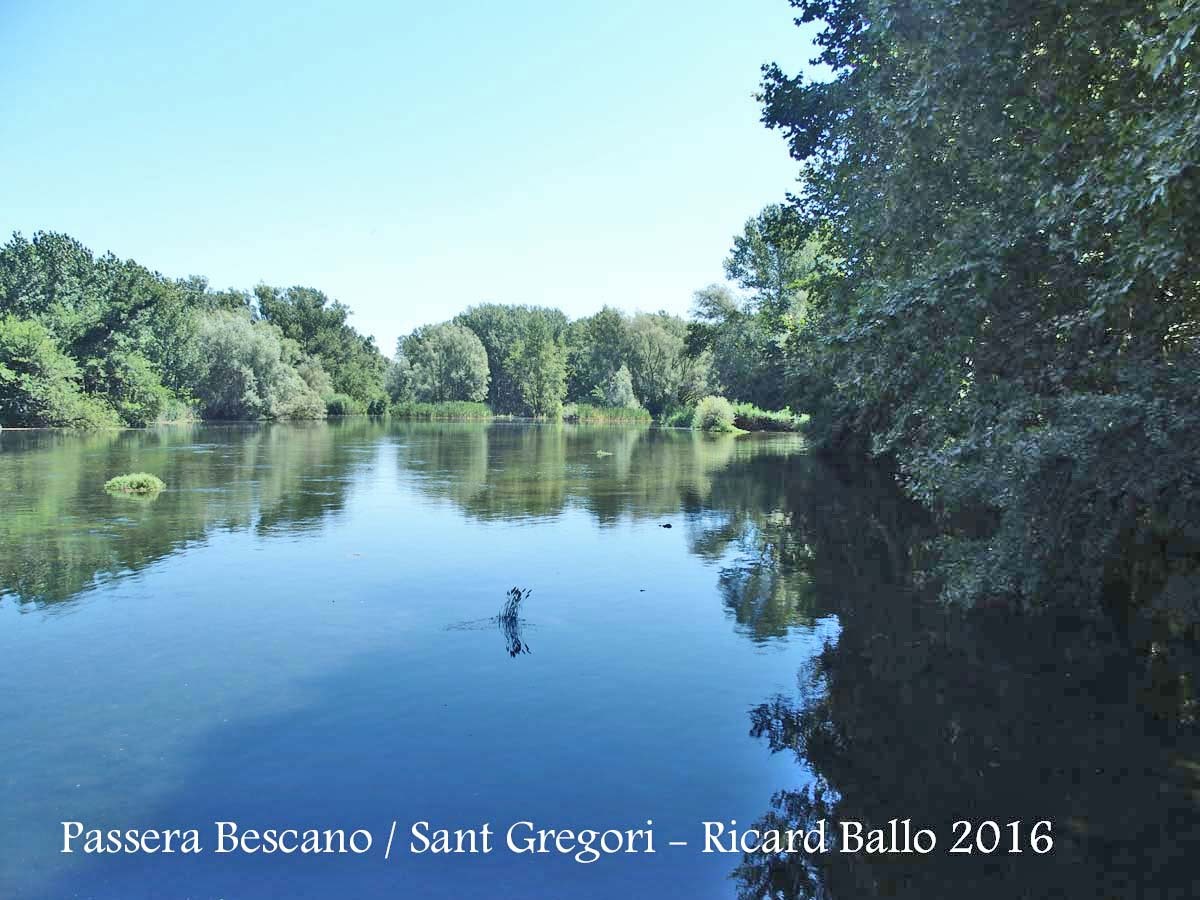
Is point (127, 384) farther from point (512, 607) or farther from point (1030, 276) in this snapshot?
point (1030, 276)

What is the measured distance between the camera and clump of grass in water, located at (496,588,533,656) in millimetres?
14789

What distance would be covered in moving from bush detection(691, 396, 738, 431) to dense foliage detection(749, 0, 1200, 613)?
81721 millimetres

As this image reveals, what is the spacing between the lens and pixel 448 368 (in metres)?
137

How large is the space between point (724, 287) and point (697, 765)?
75.8 m

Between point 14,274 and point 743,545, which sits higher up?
point 14,274

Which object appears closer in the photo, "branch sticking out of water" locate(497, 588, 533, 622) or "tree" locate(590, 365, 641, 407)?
"branch sticking out of water" locate(497, 588, 533, 622)

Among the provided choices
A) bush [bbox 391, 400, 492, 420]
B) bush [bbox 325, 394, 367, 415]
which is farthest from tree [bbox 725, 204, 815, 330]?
bush [bbox 325, 394, 367, 415]

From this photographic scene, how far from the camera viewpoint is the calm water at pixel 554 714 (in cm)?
806

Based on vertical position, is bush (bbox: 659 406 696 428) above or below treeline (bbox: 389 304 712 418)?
below

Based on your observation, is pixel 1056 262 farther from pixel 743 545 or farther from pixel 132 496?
pixel 132 496

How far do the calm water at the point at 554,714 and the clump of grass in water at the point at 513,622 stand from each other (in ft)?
0.41

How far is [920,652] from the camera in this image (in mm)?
14352

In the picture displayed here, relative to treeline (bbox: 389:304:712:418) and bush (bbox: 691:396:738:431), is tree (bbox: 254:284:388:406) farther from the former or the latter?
bush (bbox: 691:396:738:431)

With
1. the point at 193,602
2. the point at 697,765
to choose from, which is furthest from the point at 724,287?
the point at 697,765
